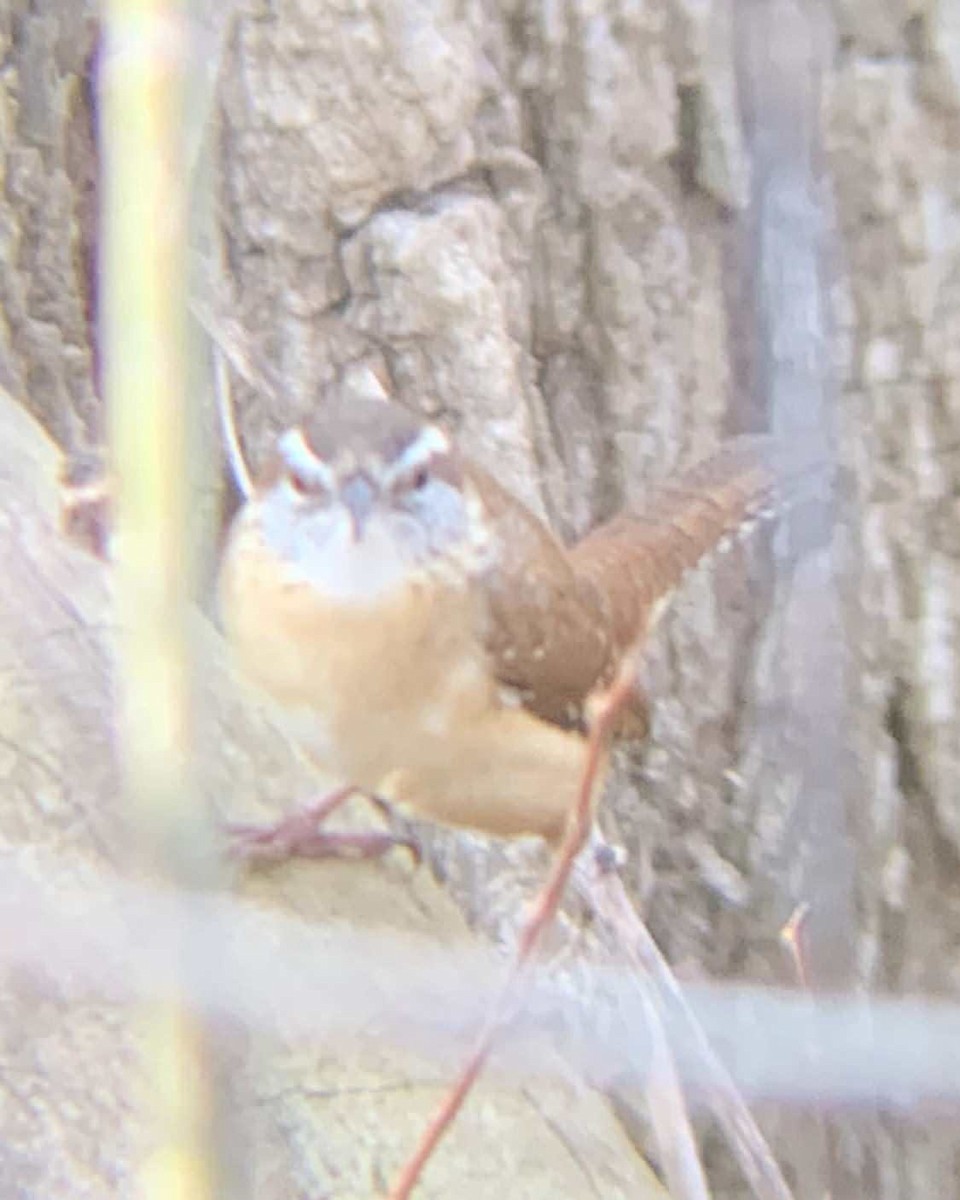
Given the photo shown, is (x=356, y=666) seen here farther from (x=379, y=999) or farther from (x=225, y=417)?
(x=379, y=999)

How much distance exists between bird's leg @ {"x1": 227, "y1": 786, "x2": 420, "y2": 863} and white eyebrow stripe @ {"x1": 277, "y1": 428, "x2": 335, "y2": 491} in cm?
27

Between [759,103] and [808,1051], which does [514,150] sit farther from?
[808,1051]

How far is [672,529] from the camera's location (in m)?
1.90

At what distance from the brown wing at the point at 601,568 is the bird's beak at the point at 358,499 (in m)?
0.15

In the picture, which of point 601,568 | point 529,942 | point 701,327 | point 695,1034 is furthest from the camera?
point 701,327

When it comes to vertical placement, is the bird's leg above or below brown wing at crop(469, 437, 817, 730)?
below

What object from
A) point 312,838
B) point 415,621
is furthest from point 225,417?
point 312,838

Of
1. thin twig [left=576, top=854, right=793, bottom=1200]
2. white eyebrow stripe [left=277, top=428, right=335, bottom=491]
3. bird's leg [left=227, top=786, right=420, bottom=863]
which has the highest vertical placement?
white eyebrow stripe [left=277, top=428, right=335, bottom=491]

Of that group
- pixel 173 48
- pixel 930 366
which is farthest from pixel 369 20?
pixel 173 48

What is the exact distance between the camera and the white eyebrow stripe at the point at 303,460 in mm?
1539

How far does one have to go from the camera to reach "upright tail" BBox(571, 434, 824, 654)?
1841 millimetres

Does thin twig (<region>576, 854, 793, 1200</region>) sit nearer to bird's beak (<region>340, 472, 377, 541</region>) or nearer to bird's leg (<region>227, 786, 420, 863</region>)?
bird's leg (<region>227, 786, 420, 863</region>)

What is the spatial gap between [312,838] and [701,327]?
81 cm

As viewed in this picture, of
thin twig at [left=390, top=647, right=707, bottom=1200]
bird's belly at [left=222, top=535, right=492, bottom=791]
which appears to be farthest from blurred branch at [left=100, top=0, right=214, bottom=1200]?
bird's belly at [left=222, top=535, right=492, bottom=791]
